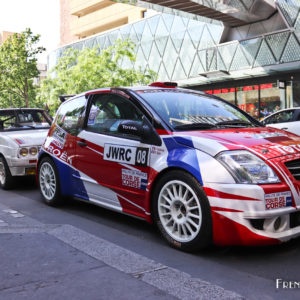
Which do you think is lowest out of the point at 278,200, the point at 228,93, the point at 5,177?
the point at 5,177

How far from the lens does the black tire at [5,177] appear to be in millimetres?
7586

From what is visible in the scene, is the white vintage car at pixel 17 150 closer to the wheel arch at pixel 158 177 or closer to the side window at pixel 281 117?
the wheel arch at pixel 158 177

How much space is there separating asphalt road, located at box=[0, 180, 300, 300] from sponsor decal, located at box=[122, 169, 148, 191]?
1.83 ft

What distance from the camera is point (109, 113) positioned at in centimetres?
503

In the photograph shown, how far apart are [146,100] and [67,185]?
5.92ft

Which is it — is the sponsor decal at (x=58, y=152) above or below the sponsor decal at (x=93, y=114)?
below

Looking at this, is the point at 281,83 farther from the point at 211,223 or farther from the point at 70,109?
the point at 211,223

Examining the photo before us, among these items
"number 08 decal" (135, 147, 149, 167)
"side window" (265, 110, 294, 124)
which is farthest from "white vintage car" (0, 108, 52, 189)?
"side window" (265, 110, 294, 124)

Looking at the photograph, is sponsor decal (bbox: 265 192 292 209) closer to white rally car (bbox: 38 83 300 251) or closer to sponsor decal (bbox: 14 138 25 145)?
white rally car (bbox: 38 83 300 251)

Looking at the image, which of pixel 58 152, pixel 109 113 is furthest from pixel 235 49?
pixel 109 113

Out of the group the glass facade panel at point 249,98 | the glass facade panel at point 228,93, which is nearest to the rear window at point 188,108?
the glass facade panel at point 249,98

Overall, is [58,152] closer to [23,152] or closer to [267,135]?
[23,152]

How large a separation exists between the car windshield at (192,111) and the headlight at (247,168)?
0.73 m

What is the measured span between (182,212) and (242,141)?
86cm
